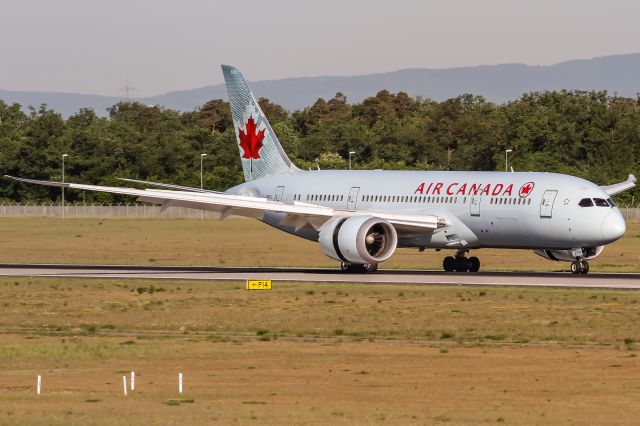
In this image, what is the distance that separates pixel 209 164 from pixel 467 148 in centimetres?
3198

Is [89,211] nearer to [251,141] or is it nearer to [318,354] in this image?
[251,141]

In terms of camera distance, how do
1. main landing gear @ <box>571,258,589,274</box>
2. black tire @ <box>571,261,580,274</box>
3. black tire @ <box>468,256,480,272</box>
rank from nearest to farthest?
main landing gear @ <box>571,258,589,274</box> < black tire @ <box>571,261,580,274</box> < black tire @ <box>468,256,480,272</box>

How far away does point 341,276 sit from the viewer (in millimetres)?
59000

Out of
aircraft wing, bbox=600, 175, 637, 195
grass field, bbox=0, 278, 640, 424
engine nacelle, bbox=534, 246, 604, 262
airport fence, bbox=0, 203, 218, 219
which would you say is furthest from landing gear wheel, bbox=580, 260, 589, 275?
airport fence, bbox=0, 203, 218, 219

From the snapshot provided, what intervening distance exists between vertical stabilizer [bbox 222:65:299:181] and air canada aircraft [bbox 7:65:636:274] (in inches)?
177

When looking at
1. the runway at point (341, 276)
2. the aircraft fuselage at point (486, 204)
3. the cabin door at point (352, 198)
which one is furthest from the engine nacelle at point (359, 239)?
the cabin door at point (352, 198)

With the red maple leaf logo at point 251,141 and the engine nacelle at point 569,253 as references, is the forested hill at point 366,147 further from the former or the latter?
the engine nacelle at point 569,253

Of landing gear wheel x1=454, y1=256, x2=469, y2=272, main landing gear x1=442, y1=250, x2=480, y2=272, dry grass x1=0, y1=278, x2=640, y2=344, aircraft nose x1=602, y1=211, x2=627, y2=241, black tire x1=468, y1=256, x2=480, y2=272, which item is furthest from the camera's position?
landing gear wheel x1=454, y1=256, x2=469, y2=272

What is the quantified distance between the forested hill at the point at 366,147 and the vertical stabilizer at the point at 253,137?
68.6 metres

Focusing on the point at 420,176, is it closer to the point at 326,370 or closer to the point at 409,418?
the point at 326,370

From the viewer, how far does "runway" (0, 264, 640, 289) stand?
5397cm

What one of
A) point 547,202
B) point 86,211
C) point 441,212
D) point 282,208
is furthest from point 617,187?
point 86,211

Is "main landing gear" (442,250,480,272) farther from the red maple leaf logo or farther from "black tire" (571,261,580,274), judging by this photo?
the red maple leaf logo

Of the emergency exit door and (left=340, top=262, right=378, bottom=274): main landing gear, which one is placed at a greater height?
the emergency exit door
